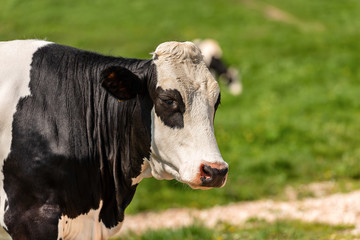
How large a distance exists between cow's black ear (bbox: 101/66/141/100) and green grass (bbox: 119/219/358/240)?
3.11m

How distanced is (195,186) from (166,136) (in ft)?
1.36

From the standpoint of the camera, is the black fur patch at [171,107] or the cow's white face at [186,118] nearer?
the cow's white face at [186,118]

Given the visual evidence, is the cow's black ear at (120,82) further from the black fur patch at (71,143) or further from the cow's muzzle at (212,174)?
the cow's muzzle at (212,174)

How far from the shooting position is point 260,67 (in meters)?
19.4

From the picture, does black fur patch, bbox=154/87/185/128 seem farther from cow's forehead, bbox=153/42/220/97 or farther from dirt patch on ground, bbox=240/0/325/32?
dirt patch on ground, bbox=240/0/325/32

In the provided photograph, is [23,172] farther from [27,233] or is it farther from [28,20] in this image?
[28,20]

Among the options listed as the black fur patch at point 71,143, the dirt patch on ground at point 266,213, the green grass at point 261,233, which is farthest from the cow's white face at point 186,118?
the dirt patch on ground at point 266,213

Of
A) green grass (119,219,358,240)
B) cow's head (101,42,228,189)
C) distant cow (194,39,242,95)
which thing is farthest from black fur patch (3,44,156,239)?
Result: distant cow (194,39,242,95)

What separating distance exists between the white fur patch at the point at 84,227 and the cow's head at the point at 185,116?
67cm

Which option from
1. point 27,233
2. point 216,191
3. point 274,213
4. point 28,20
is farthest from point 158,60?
point 28,20

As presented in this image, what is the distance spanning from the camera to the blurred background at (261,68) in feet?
35.4

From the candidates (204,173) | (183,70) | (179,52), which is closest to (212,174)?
(204,173)

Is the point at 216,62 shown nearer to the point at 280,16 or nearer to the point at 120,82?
the point at 280,16

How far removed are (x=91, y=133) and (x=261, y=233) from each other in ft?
10.9
